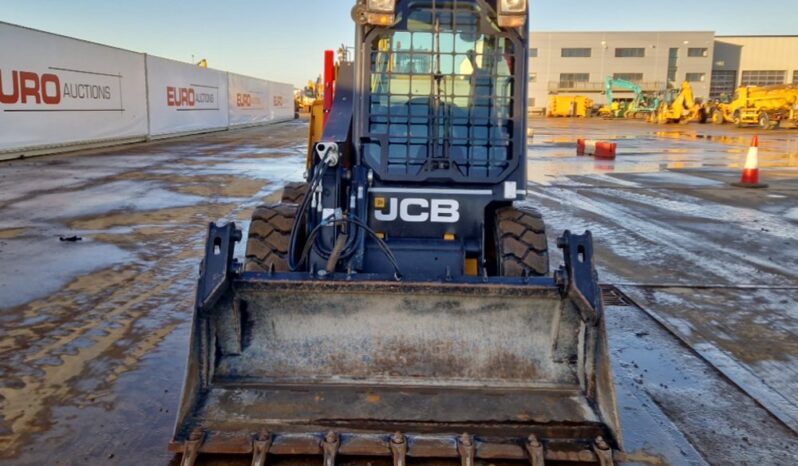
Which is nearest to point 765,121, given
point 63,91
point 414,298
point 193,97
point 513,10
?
point 193,97

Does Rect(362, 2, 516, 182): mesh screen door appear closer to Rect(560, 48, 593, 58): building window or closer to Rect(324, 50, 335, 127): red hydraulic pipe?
Rect(324, 50, 335, 127): red hydraulic pipe

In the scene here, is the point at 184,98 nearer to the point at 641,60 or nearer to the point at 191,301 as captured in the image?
the point at 191,301

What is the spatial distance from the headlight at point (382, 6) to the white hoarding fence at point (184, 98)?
22.9 meters

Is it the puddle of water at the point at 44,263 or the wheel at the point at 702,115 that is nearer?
the puddle of water at the point at 44,263

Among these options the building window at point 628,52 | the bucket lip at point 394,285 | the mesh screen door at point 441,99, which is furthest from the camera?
the building window at point 628,52

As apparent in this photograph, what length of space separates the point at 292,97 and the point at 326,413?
53.8 m

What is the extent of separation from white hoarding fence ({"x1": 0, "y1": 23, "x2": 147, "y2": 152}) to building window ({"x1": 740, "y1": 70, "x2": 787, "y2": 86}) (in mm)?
73466

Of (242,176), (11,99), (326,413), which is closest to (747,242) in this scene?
(326,413)

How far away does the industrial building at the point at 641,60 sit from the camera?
7575cm

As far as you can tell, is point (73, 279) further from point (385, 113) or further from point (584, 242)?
point (584, 242)

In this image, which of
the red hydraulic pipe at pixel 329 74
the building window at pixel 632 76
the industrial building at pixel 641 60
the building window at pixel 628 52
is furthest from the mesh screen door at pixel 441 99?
the building window at pixel 628 52

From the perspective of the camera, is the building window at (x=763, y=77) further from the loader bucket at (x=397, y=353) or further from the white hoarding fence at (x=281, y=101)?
the loader bucket at (x=397, y=353)

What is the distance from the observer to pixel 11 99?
1683 centimetres

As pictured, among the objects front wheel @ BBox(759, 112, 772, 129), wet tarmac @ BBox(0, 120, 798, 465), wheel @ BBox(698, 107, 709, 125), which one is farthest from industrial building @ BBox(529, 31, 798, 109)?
wet tarmac @ BBox(0, 120, 798, 465)
